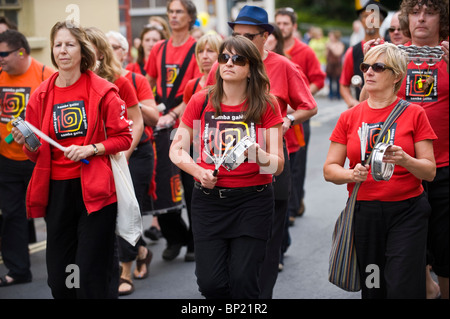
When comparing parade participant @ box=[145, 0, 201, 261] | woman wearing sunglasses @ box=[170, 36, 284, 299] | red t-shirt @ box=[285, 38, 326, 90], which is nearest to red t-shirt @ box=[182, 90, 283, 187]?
woman wearing sunglasses @ box=[170, 36, 284, 299]

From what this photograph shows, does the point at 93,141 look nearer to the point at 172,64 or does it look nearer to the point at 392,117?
the point at 392,117

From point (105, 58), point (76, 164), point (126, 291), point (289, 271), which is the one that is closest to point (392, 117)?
point (76, 164)

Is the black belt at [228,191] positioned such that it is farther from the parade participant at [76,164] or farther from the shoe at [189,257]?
the shoe at [189,257]

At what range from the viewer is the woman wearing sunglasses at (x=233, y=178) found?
4484mm

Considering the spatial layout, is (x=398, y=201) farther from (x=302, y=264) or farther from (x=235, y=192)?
(x=302, y=264)

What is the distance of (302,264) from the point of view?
698cm

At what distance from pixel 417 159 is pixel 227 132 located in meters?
1.15

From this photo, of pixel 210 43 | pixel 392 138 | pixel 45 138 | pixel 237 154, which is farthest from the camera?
pixel 210 43

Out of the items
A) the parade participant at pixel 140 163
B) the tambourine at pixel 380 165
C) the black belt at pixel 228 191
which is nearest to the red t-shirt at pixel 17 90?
the parade participant at pixel 140 163

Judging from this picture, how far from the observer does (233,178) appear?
4.47 metres

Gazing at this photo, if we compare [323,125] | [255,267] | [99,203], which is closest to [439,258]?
[255,267]

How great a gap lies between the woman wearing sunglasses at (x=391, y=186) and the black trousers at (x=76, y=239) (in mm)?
1538

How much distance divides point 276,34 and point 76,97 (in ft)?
8.80

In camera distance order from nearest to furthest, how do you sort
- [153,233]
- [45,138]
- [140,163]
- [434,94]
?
[45,138], [434,94], [140,163], [153,233]
